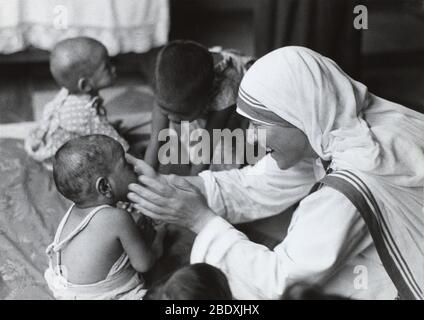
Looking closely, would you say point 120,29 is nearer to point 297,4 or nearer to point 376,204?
point 297,4

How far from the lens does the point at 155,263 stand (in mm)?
1271

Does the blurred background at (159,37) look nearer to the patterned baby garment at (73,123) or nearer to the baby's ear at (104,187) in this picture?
the patterned baby garment at (73,123)

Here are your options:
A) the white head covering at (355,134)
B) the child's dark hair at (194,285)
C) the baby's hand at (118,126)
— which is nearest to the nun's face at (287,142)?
the white head covering at (355,134)

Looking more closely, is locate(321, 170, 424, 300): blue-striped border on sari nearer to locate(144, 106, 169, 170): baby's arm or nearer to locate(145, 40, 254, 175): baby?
Result: locate(145, 40, 254, 175): baby

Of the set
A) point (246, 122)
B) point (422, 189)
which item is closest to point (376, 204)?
point (422, 189)

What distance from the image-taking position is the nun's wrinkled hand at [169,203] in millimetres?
1134

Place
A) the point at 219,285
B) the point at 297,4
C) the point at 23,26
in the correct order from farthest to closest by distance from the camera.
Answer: the point at 23,26 < the point at 297,4 < the point at 219,285

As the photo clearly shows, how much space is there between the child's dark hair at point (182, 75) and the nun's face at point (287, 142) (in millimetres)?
403

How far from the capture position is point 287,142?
3.73 feet

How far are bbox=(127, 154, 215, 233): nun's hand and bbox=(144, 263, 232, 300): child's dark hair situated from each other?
0.15 meters

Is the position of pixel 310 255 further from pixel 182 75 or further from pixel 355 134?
pixel 182 75

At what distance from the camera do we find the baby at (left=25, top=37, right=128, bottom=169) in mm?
1725

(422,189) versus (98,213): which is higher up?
(422,189)
